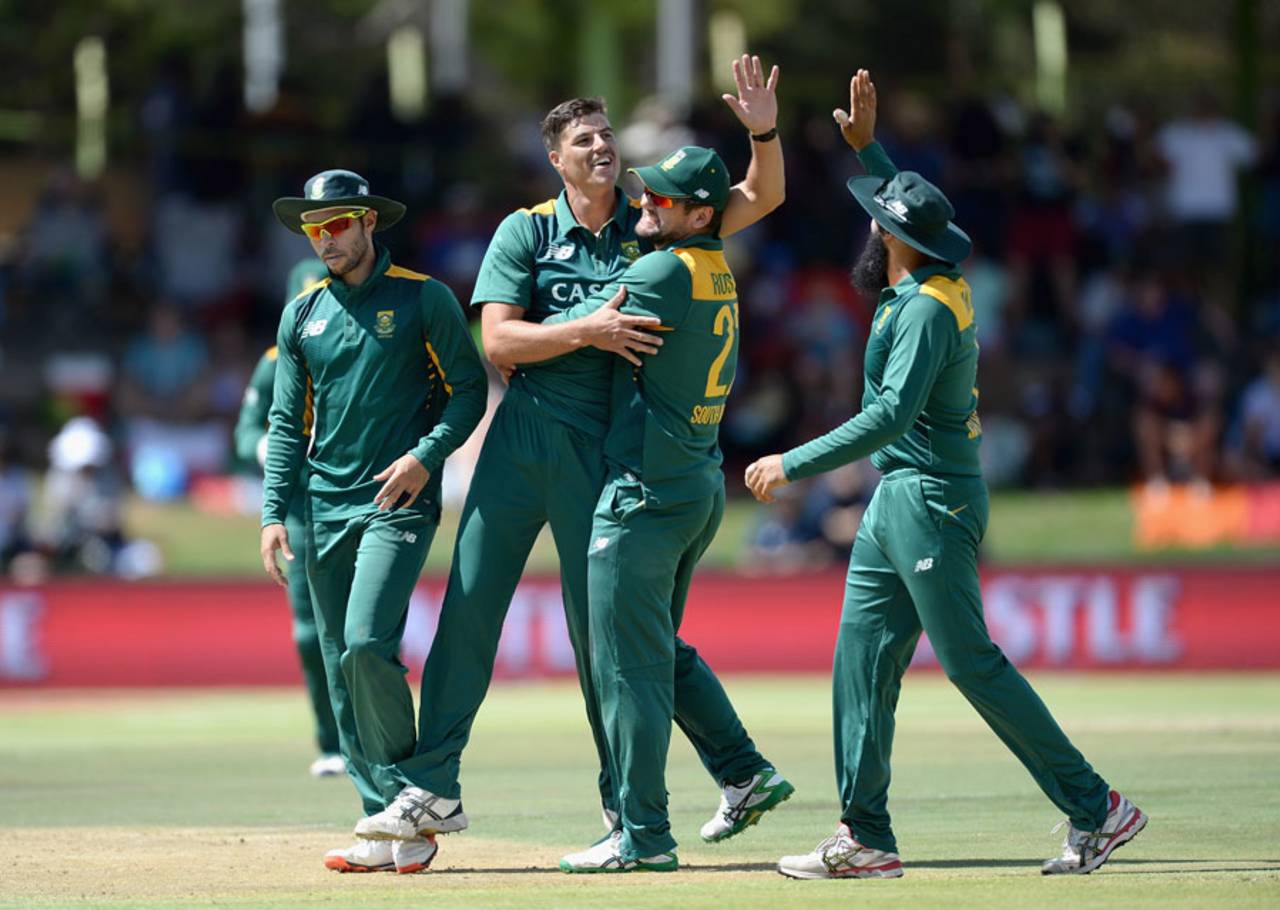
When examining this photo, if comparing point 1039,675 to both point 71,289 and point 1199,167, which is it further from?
point 71,289

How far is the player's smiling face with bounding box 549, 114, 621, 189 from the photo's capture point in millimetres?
8250

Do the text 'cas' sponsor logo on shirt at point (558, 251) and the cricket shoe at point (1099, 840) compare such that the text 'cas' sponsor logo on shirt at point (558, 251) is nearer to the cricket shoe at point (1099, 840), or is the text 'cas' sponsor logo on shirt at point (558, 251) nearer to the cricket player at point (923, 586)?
the cricket player at point (923, 586)

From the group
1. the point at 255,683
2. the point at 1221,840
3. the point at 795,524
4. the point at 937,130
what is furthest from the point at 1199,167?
the point at 1221,840

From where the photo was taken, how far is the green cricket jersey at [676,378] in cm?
799

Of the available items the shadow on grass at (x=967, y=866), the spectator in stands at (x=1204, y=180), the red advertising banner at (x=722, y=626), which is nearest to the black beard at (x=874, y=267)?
the shadow on grass at (x=967, y=866)

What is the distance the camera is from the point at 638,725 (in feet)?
26.2

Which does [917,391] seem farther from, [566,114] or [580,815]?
[580,815]

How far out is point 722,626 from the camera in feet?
62.8

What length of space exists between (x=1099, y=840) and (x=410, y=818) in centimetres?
242

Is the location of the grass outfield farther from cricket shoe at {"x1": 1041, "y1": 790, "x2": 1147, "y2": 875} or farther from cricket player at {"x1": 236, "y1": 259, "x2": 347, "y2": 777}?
cricket player at {"x1": 236, "y1": 259, "x2": 347, "y2": 777}

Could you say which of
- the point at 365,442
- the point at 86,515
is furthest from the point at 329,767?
the point at 86,515

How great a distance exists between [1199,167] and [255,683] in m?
11.9

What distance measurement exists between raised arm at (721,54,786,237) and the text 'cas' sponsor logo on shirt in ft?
1.85

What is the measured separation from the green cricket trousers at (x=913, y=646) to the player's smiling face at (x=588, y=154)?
4.92 feet
